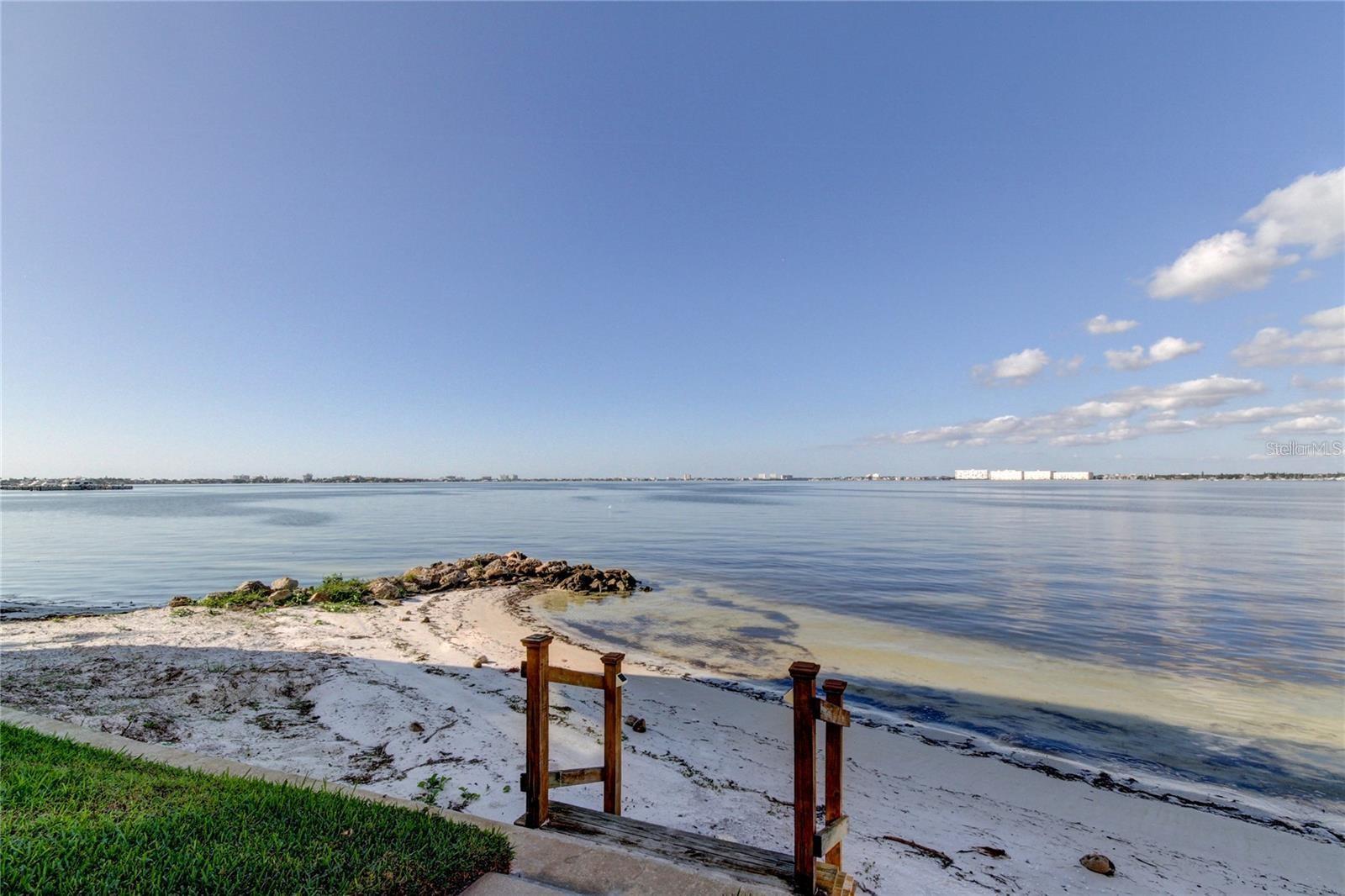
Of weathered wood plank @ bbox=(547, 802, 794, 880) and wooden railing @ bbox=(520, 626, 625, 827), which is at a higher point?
wooden railing @ bbox=(520, 626, 625, 827)

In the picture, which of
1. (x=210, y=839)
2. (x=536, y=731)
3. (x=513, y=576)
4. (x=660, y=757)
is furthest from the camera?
(x=513, y=576)

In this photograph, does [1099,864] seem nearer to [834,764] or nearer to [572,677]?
[834,764]

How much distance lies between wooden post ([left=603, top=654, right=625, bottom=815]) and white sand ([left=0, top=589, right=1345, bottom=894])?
71 cm

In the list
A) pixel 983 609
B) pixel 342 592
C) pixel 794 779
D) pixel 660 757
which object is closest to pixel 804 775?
pixel 794 779

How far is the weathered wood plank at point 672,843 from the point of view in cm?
439

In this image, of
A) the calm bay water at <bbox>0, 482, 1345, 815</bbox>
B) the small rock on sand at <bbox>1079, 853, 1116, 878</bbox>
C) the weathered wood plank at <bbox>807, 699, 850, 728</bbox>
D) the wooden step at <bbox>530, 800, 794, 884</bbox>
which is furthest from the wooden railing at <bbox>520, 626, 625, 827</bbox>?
the calm bay water at <bbox>0, 482, 1345, 815</bbox>

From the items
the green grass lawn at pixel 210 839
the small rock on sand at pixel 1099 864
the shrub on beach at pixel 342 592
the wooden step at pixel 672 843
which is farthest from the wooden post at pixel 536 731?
the shrub on beach at pixel 342 592

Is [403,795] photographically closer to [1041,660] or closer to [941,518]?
[1041,660]

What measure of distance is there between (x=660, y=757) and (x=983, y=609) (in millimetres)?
14596

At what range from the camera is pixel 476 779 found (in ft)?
20.8

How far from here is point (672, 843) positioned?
4.66m

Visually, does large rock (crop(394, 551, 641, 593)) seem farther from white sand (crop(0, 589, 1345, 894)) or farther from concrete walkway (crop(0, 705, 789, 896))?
concrete walkway (crop(0, 705, 789, 896))

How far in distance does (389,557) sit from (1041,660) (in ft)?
93.2

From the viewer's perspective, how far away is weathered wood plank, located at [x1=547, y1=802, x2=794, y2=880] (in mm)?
4387
